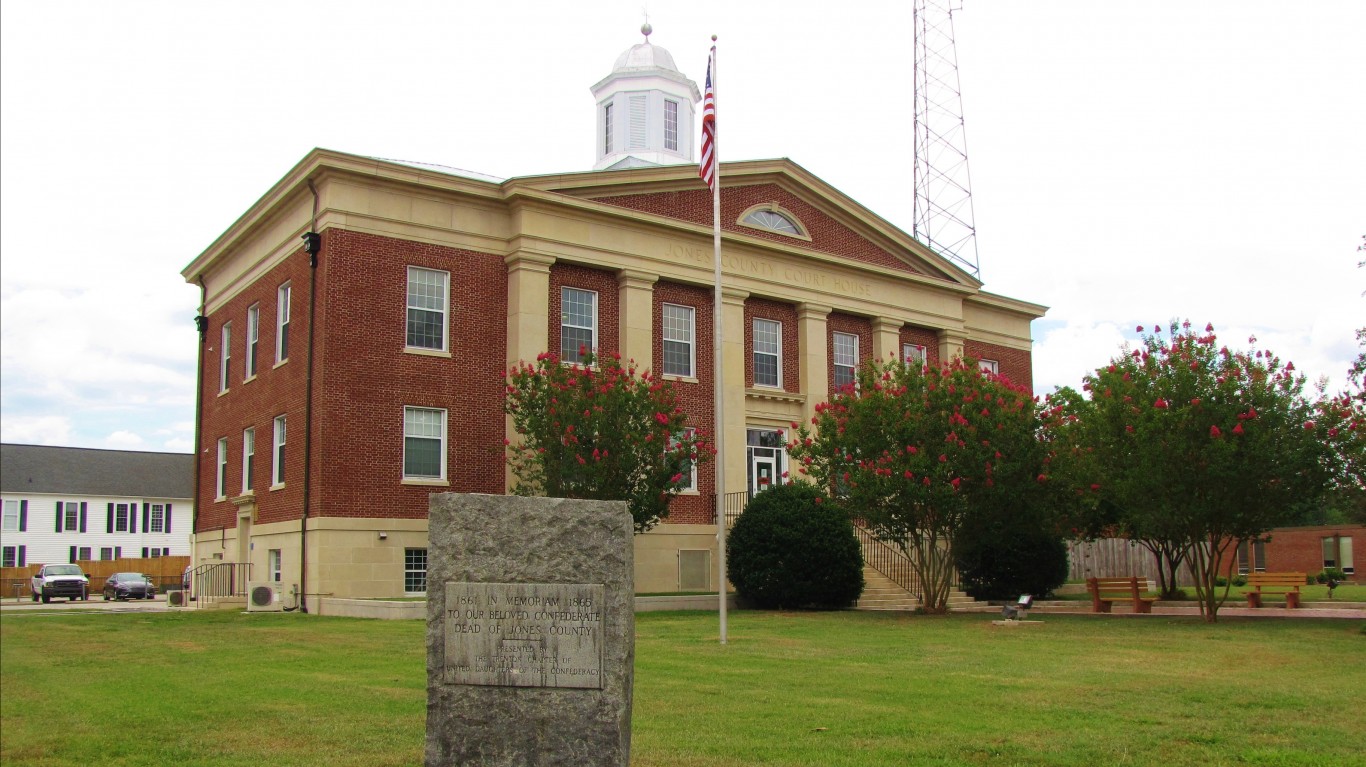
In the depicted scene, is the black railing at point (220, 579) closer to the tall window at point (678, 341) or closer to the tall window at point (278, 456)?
the tall window at point (278, 456)

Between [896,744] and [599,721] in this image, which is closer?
[599,721]

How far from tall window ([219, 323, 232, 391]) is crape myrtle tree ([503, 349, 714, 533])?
36.7 ft

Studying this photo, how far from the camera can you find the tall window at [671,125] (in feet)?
131

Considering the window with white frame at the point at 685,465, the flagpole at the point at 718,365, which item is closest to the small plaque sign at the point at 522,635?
the flagpole at the point at 718,365

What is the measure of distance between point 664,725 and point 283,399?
2203 centimetres

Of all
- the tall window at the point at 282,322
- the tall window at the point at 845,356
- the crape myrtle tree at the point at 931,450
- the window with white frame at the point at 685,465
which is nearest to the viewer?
→ the crape myrtle tree at the point at 931,450

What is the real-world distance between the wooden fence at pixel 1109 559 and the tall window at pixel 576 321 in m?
18.0

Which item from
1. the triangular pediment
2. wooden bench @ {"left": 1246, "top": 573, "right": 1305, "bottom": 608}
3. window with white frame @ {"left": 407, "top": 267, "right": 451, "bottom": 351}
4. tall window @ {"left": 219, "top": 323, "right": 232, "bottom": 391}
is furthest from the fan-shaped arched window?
wooden bench @ {"left": 1246, "top": 573, "right": 1305, "bottom": 608}

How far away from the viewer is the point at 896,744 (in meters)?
9.38

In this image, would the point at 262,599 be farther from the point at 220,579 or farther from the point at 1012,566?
the point at 1012,566

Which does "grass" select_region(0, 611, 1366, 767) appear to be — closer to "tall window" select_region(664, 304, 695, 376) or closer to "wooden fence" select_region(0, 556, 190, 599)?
"tall window" select_region(664, 304, 695, 376)

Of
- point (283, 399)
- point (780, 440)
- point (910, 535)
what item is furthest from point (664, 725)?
point (780, 440)

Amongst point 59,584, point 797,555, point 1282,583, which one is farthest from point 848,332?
point 59,584

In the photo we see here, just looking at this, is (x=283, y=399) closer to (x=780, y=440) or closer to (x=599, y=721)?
Answer: (x=780, y=440)
